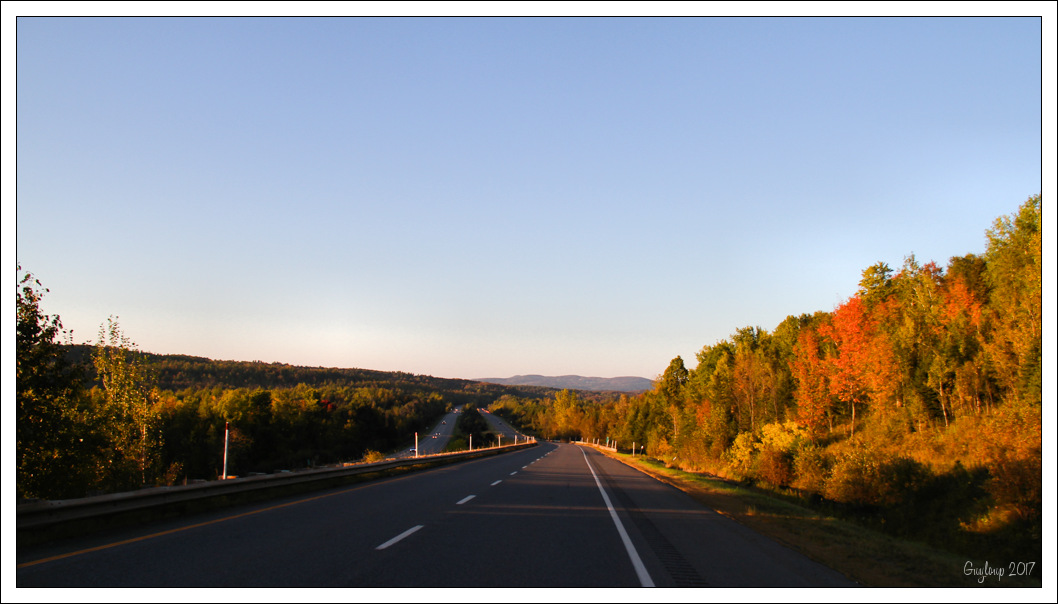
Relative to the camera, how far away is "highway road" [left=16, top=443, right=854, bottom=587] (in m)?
6.98

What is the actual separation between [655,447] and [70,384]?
87625 millimetres

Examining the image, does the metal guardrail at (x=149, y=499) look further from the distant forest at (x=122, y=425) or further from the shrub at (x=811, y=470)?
the shrub at (x=811, y=470)

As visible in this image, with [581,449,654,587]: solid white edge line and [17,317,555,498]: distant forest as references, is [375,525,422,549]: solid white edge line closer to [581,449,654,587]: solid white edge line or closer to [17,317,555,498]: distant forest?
[581,449,654,587]: solid white edge line

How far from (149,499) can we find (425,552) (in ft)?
24.3

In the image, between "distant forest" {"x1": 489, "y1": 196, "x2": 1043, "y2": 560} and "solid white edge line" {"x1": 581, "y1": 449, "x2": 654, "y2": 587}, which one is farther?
"distant forest" {"x1": 489, "y1": 196, "x2": 1043, "y2": 560}

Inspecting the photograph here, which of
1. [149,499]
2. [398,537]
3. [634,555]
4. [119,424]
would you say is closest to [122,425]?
[119,424]

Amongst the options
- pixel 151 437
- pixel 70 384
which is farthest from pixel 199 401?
pixel 70 384

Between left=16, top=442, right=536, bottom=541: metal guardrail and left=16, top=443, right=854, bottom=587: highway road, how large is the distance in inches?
29.3

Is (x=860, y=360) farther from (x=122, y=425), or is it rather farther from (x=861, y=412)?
(x=122, y=425)

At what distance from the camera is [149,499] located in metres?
12.2

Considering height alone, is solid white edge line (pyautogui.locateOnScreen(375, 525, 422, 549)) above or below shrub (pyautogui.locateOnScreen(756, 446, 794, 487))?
above

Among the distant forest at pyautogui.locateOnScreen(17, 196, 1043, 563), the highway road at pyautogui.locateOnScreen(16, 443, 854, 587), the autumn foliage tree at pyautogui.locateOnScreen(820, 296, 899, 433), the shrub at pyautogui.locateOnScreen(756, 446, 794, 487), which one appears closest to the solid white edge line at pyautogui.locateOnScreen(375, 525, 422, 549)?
the highway road at pyautogui.locateOnScreen(16, 443, 854, 587)

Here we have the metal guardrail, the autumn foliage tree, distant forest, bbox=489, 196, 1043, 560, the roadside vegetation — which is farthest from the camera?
the autumn foliage tree

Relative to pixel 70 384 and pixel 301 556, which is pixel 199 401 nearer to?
pixel 70 384
